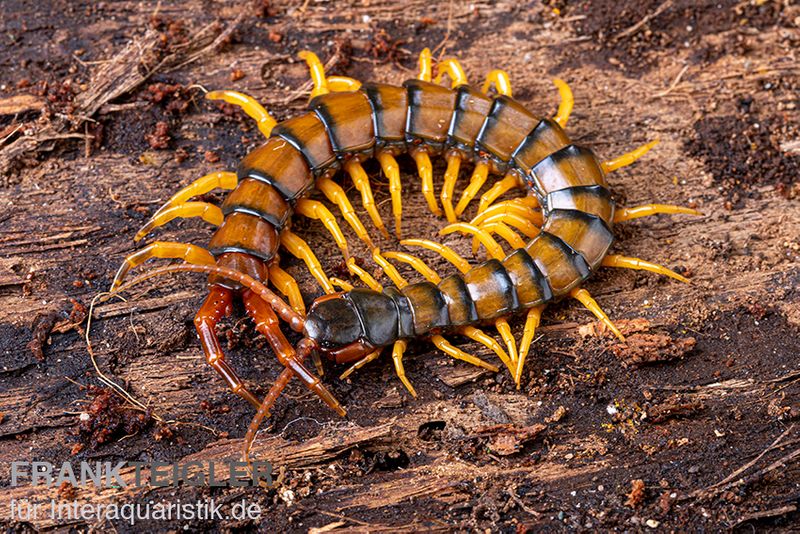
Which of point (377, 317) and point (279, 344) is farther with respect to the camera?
point (377, 317)

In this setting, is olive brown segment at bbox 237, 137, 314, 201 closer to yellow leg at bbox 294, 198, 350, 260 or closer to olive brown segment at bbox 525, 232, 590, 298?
yellow leg at bbox 294, 198, 350, 260

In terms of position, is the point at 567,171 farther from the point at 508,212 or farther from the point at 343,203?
the point at 343,203

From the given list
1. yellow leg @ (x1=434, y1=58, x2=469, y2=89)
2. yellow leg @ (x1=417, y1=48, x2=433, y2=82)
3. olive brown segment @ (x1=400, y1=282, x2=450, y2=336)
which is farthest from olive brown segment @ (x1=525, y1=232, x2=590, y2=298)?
yellow leg @ (x1=417, y1=48, x2=433, y2=82)

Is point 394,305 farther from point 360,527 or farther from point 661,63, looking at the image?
point 661,63

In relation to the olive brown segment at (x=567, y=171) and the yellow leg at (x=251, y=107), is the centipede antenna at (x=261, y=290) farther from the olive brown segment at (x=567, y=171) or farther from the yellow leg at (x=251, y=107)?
the olive brown segment at (x=567, y=171)

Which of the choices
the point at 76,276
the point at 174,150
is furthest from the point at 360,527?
the point at 174,150

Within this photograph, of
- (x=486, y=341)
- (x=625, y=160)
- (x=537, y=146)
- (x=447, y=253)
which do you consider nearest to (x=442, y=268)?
(x=447, y=253)
